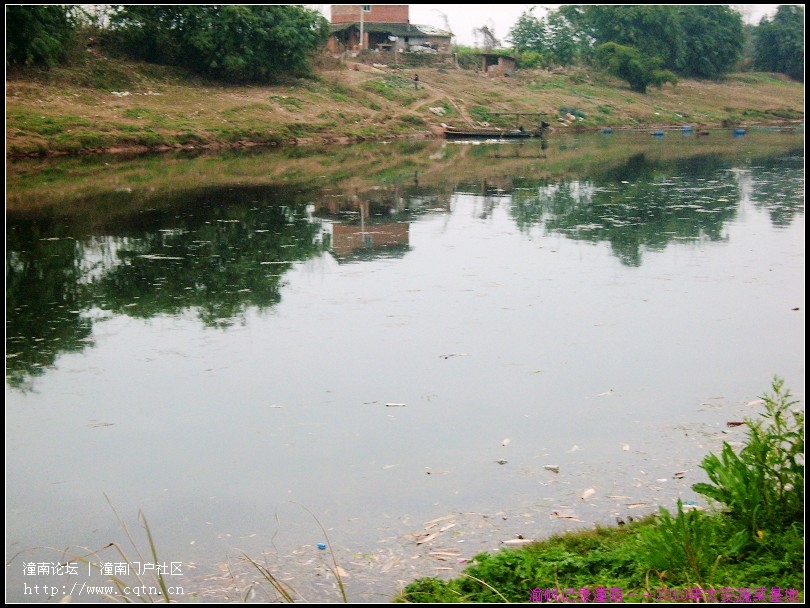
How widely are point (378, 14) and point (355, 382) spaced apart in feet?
161

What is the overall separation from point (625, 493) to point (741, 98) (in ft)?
199

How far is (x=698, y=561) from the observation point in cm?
399

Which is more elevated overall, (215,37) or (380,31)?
(380,31)

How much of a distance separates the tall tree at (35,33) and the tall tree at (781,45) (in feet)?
184

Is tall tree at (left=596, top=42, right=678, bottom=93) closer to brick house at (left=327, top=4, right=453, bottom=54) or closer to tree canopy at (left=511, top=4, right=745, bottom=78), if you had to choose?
tree canopy at (left=511, top=4, right=745, bottom=78)

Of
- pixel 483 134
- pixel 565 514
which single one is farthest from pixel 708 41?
pixel 565 514

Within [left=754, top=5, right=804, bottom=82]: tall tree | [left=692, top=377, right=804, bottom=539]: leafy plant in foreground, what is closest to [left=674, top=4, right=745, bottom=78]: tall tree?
[left=754, top=5, right=804, bottom=82]: tall tree

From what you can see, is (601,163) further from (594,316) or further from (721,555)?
(721,555)

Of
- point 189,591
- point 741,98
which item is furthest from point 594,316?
point 741,98

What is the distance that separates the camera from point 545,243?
14156 mm

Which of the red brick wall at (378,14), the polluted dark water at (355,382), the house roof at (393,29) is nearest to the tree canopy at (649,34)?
the house roof at (393,29)

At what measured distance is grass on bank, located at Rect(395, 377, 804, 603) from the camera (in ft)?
12.6

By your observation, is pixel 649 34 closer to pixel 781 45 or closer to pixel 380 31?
pixel 781 45

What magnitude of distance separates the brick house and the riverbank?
3.20 m
